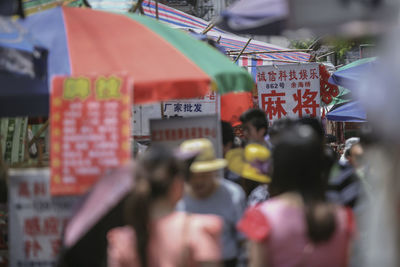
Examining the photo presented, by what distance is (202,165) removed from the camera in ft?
13.2

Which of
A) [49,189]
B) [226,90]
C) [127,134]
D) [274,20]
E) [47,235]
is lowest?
[47,235]

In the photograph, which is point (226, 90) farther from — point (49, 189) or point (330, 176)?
point (49, 189)

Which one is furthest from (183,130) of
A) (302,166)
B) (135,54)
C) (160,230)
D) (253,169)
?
(160,230)

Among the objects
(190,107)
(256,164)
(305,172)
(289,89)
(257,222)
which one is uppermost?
(289,89)

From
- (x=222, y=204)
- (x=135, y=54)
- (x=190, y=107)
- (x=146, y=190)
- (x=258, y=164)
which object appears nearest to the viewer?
(x=146, y=190)

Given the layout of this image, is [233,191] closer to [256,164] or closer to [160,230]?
[256,164]

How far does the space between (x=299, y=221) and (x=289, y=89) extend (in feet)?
27.1

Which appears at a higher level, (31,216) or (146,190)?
(146,190)

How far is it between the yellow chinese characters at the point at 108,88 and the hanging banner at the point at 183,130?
1.36 metres

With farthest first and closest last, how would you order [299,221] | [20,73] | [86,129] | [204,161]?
[20,73]
[204,161]
[86,129]
[299,221]

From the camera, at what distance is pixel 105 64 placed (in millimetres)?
4629

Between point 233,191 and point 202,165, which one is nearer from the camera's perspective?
point 202,165

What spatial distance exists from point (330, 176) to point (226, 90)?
1.20 m

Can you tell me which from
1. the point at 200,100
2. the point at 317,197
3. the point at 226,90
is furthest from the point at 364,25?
the point at 200,100
